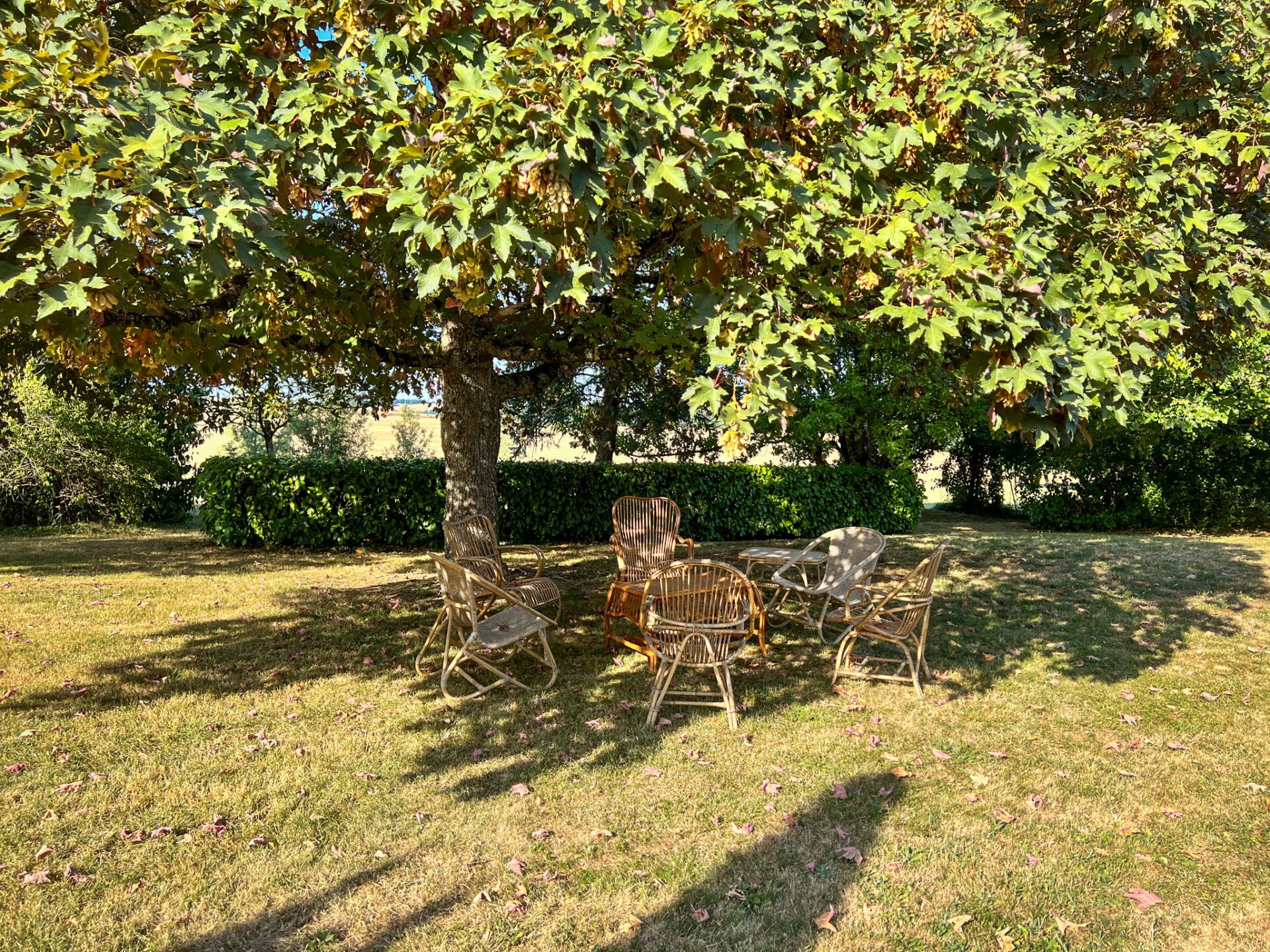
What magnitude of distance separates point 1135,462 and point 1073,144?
13.6m

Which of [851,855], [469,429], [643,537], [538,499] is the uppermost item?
[469,429]

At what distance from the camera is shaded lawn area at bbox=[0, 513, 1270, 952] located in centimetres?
304

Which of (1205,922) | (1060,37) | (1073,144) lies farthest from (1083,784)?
(1060,37)

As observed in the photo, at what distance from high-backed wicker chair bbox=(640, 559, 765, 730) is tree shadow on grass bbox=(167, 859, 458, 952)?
2131 mm

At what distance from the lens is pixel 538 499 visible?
40.3ft

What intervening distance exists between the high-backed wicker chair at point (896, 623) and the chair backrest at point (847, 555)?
41 cm

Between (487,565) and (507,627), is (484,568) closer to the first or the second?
(487,565)

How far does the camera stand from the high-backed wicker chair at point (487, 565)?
6348mm

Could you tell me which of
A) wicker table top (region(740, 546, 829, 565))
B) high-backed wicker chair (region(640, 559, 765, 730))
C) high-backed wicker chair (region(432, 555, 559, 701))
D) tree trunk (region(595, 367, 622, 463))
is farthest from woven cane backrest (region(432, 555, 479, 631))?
tree trunk (region(595, 367, 622, 463))

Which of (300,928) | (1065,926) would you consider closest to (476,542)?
(300,928)

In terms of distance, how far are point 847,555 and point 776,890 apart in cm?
421

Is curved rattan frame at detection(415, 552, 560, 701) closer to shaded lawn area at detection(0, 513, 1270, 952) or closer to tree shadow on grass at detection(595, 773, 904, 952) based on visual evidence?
shaded lawn area at detection(0, 513, 1270, 952)

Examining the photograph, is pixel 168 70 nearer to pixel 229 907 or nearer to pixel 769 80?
pixel 769 80

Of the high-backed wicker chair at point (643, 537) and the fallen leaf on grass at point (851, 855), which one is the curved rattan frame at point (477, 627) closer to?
the high-backed wicker chair at point (643, 537)
